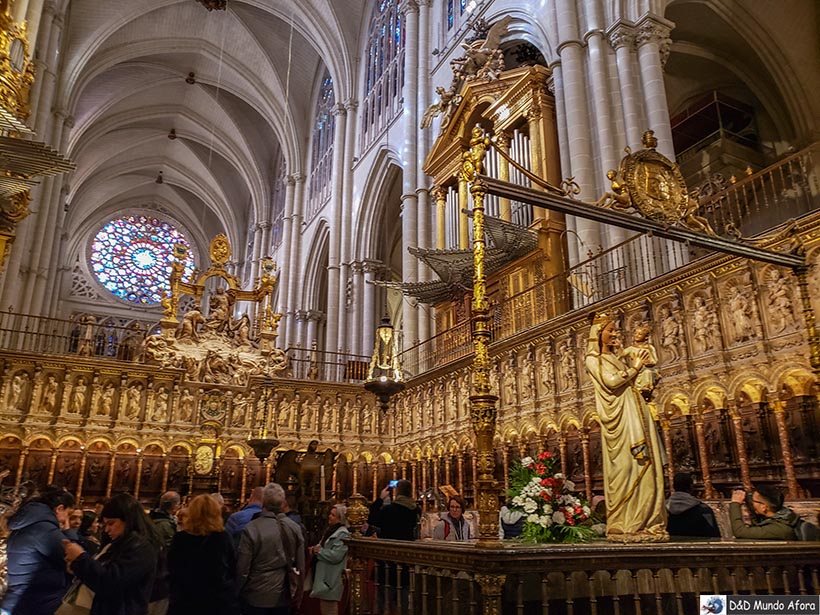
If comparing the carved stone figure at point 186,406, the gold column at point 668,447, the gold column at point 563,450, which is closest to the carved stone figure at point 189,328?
the carved stone figure at point 186,406

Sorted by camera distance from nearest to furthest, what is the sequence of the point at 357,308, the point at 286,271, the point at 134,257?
the point at 357,308, the point at 286,271, the point at 134,257

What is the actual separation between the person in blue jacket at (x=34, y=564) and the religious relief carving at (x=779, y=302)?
701 centimetres

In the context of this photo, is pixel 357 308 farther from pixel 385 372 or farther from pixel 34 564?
pixel 34 564

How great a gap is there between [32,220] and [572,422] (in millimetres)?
18541

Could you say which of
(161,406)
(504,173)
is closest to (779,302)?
(504,173)

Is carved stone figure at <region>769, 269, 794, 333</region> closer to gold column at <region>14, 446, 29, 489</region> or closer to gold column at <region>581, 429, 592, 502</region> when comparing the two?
gold column at <region>581, 429, 592, 502</region>

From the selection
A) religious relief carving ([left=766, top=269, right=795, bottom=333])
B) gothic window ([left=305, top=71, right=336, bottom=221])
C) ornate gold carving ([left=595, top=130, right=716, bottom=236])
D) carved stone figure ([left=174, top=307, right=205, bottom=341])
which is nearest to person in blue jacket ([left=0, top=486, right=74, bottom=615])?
ornate gold carving ([left=595, top=130, right=716, bottom=236])

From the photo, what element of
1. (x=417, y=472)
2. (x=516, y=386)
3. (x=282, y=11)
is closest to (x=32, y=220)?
(x=282, y=11)

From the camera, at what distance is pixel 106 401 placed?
14406 millimetres

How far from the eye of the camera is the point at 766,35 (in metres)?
14.9

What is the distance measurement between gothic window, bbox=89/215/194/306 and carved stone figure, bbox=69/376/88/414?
25.2 meters

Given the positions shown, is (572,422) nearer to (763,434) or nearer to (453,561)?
(763,434)

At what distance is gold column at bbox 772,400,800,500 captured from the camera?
6523mm

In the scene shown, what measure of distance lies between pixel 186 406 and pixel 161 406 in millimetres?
552
